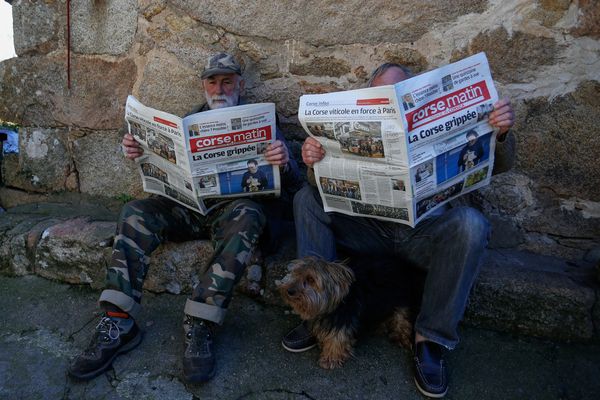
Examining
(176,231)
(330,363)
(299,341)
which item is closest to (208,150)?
(176,231)

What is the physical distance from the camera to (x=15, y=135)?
108 inches

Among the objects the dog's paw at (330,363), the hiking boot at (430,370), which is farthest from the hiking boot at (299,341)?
the hiking boot at (430,370)

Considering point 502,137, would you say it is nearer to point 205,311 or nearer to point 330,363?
point 330,363

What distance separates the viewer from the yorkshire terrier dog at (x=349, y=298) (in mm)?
1543

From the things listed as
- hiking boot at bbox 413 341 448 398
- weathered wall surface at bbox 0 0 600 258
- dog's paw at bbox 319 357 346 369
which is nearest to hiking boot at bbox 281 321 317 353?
dog's paw at bbox 319 357 346 369

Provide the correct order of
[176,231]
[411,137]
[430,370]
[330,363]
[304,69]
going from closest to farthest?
[411,137] < [430,370] < [330,363] < [176,231] < [304,69]

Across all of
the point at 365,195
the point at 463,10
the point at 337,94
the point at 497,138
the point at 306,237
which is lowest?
the point at 306,237

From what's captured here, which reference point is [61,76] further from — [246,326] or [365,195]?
[365,195]

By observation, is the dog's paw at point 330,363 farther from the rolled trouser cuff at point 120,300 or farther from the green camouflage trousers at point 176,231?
the rolled trouser cuff at point 120,300

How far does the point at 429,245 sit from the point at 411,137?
441mm

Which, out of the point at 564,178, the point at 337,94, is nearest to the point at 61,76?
the point at 337,94

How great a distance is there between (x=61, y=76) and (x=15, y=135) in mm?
562

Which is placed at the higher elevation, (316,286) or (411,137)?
(411,137)

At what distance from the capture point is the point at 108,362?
1.63 meters
